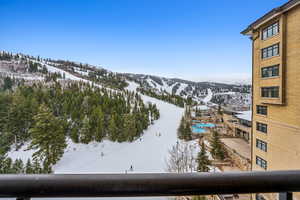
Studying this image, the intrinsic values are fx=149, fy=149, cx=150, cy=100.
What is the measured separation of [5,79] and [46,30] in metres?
0.84

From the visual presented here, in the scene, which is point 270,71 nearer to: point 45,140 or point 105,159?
point 105,159

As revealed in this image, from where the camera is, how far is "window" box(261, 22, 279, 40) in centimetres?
279

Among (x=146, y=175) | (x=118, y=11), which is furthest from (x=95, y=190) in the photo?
(x=118, y=11)

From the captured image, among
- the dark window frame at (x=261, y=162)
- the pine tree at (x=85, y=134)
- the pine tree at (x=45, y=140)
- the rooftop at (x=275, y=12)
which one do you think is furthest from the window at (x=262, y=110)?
the pine tree at (x=85, y=134)

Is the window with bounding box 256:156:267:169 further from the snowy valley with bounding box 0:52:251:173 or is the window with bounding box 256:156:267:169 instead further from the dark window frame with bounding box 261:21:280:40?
the dark window frame with bounding box 261:21:280:40

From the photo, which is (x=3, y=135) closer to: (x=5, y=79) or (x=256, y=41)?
(x=5, y=79)

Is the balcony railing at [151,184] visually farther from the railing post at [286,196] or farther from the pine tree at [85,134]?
the pine tree at [85,134]

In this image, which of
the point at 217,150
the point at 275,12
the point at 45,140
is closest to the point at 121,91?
the point at 217,150

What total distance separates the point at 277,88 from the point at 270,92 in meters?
0.23

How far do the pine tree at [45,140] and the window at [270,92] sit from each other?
4102 millimetres

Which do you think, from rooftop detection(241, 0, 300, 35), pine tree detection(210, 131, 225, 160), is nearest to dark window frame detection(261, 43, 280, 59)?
rooftop detection(241, 0, 300, 35)

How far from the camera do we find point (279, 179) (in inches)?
14.0

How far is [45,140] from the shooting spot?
A: 2668 millimetres

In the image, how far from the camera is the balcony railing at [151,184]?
0.34 m
